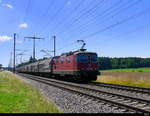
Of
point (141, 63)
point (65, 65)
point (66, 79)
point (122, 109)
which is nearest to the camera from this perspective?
point (122, 109)

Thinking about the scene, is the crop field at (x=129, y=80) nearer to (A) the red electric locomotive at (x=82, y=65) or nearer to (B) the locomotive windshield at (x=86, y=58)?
(A) the red electric locomotive at (x=82, y=65)

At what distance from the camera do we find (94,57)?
2658 centimetres

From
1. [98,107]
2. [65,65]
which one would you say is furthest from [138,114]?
[65,65]

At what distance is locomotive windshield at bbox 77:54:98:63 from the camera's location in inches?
1001

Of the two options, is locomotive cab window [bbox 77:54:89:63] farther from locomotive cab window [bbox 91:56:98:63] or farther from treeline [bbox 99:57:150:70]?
treeline [bbox 99:57:150:70]

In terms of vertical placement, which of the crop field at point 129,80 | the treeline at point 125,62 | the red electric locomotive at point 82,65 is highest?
the treeline at point 125,62

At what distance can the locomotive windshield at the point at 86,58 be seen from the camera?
25419mm

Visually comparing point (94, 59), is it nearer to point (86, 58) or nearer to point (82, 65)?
point (86, 58)

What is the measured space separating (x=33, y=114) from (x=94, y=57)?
18939mm

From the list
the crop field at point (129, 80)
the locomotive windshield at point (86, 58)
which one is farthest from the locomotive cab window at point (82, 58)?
the crop field at point (129, 80)

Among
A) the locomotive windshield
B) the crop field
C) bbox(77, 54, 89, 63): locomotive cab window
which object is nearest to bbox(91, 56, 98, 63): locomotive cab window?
the locomotive windshield

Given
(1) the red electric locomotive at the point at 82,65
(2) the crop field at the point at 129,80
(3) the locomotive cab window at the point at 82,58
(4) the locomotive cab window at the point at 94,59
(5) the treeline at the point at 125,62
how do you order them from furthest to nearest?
(5) the treeline at the point at 125,62, (4) the locomotive cab window at the point at 94,59, (3) the locomotive cab window at the point at 82,58, (1) the red electric locomotive at the point at 82,65, (2) the crop field at the point at 129,80

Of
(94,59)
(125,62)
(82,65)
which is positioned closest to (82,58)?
(82,65)

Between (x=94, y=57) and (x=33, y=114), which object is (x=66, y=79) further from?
(x=33, y=114)
